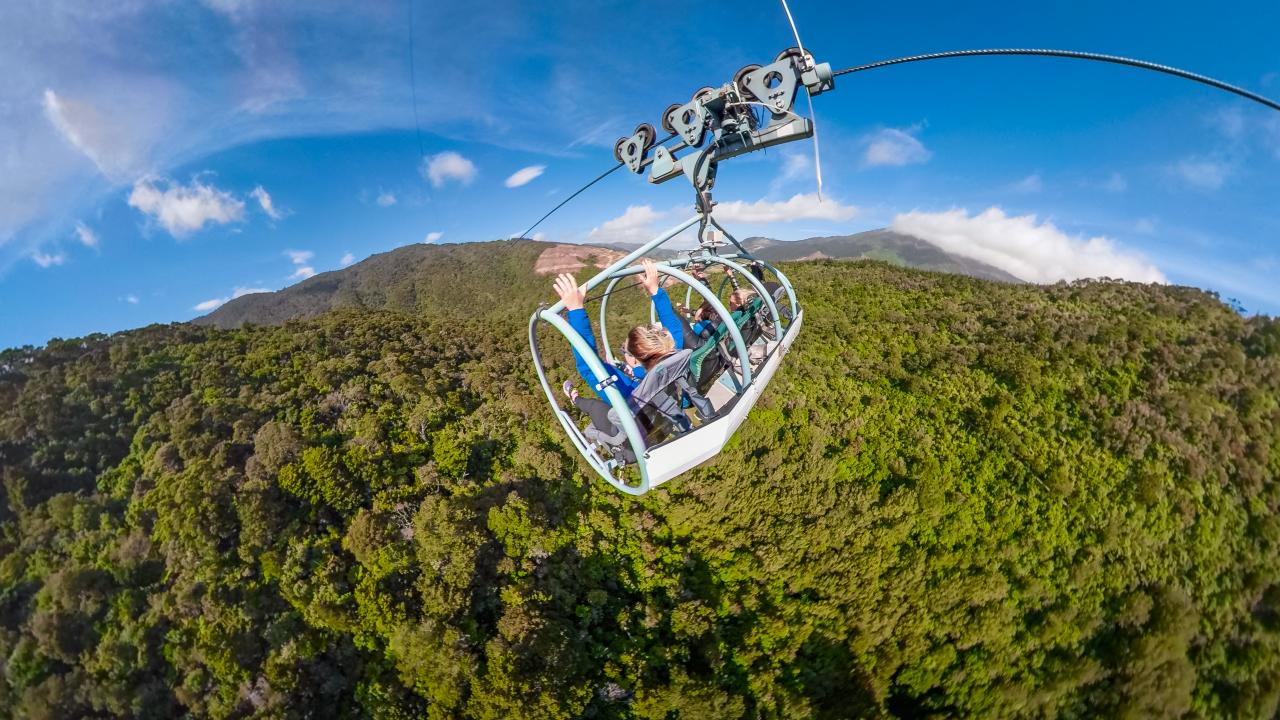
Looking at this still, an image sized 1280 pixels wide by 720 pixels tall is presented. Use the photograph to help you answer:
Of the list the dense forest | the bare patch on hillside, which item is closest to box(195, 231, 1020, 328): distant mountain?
the bare patch on hillside

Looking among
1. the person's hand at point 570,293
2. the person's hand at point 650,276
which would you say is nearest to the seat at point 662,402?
the person's hand at point 650,276

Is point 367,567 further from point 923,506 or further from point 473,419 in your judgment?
point 923,506

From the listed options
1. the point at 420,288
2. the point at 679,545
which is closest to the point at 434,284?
the point at 420,288

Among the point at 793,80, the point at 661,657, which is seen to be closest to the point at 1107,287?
the point at 661,657

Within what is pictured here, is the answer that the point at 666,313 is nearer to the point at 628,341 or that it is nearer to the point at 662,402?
the point at 628,341

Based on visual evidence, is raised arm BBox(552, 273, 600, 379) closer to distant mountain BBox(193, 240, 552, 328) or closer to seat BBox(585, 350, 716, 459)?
seat BBox(585, 350, 716, 459)

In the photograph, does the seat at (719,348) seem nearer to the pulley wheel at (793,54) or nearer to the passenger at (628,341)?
the passenger at (628,341)
